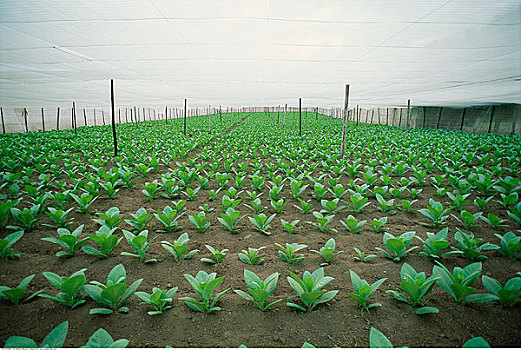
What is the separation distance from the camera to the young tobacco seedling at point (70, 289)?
2299 mm

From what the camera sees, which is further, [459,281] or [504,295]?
[459,281]

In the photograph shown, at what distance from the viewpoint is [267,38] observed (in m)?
5.21

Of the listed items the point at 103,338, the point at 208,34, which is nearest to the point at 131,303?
the point at 103,338

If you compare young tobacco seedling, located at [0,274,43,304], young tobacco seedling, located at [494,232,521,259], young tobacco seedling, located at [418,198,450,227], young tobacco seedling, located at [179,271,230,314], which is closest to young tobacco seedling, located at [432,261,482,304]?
young tobacco seedling, located at [494,232,521,259]

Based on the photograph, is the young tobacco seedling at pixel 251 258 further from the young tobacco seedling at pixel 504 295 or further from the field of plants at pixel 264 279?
the young tobacco seedling at pixel 504 295

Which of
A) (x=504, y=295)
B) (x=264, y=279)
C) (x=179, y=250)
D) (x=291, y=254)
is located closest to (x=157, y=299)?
(x=179, y=250)

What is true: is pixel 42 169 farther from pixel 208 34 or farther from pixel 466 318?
pixel 466 318

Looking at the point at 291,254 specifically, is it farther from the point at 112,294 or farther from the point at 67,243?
the point at 67,243

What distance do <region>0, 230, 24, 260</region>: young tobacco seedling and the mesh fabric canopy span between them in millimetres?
2980

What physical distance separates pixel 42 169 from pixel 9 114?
2069 centimetres

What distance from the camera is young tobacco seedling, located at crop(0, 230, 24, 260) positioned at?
Answer: 9.91 feet

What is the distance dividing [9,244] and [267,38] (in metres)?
4.91

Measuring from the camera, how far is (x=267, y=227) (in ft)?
13.6

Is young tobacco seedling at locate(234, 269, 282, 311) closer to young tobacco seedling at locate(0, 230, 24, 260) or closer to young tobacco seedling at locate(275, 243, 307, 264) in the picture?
young tobacco seedling at locate(275, 243, 307, 264)
